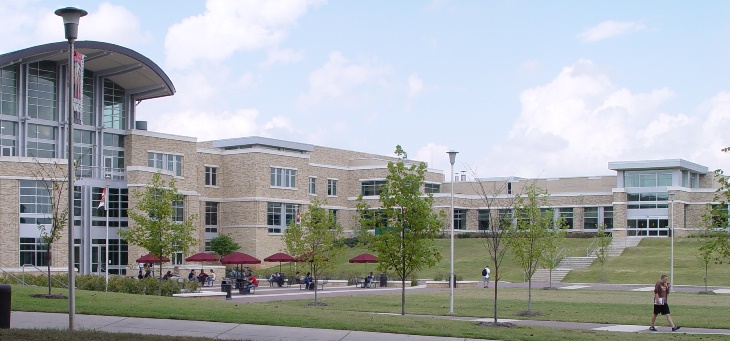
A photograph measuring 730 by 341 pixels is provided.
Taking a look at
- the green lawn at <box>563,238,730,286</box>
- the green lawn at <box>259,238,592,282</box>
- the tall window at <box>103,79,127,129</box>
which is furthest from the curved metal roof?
the green lawn at <box>563,238,730,286</box>

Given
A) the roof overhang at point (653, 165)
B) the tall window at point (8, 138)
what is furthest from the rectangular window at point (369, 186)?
the tall window at point (8, 138)

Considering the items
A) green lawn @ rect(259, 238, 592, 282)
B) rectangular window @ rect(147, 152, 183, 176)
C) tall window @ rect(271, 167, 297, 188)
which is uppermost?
rectangular window @ rect(147, 152, 183, 176)

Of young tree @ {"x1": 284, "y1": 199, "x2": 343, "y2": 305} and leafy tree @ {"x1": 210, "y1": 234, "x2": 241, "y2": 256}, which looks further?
leafy tree @ {"x1": 210, "y1": 234, "x2": 241, "y2": 256}

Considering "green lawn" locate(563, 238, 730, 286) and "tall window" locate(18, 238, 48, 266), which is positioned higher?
"tall window" locate(18, 238, 48, 266)

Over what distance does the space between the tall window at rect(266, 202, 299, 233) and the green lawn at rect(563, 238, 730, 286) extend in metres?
23.6

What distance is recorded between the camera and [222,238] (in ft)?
218

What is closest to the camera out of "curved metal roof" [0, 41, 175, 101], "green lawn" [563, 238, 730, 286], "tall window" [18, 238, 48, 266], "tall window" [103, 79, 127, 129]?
"tall window" [18, 238, 48, 266]

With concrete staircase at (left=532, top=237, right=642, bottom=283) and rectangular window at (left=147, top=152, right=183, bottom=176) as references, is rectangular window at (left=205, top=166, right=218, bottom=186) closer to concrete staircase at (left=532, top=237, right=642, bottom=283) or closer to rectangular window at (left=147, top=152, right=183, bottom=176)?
rectangular window at (left=147, top=152, right=183, bottom=176)

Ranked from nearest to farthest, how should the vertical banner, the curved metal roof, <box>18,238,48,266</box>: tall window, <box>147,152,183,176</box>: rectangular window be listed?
the vertical banner, <box>18,238,48,266</box>: tall window, the curved metal roof, <box>147,152,183,176</box>: rectangular window

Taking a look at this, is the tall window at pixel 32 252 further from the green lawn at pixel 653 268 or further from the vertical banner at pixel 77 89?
the green lawn at pixel 653 268

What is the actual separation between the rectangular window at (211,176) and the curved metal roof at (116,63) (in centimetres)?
961

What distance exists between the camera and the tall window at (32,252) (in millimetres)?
47344

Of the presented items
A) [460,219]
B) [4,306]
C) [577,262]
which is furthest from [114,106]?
[4,306]

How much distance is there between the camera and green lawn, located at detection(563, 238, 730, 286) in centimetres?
5606
